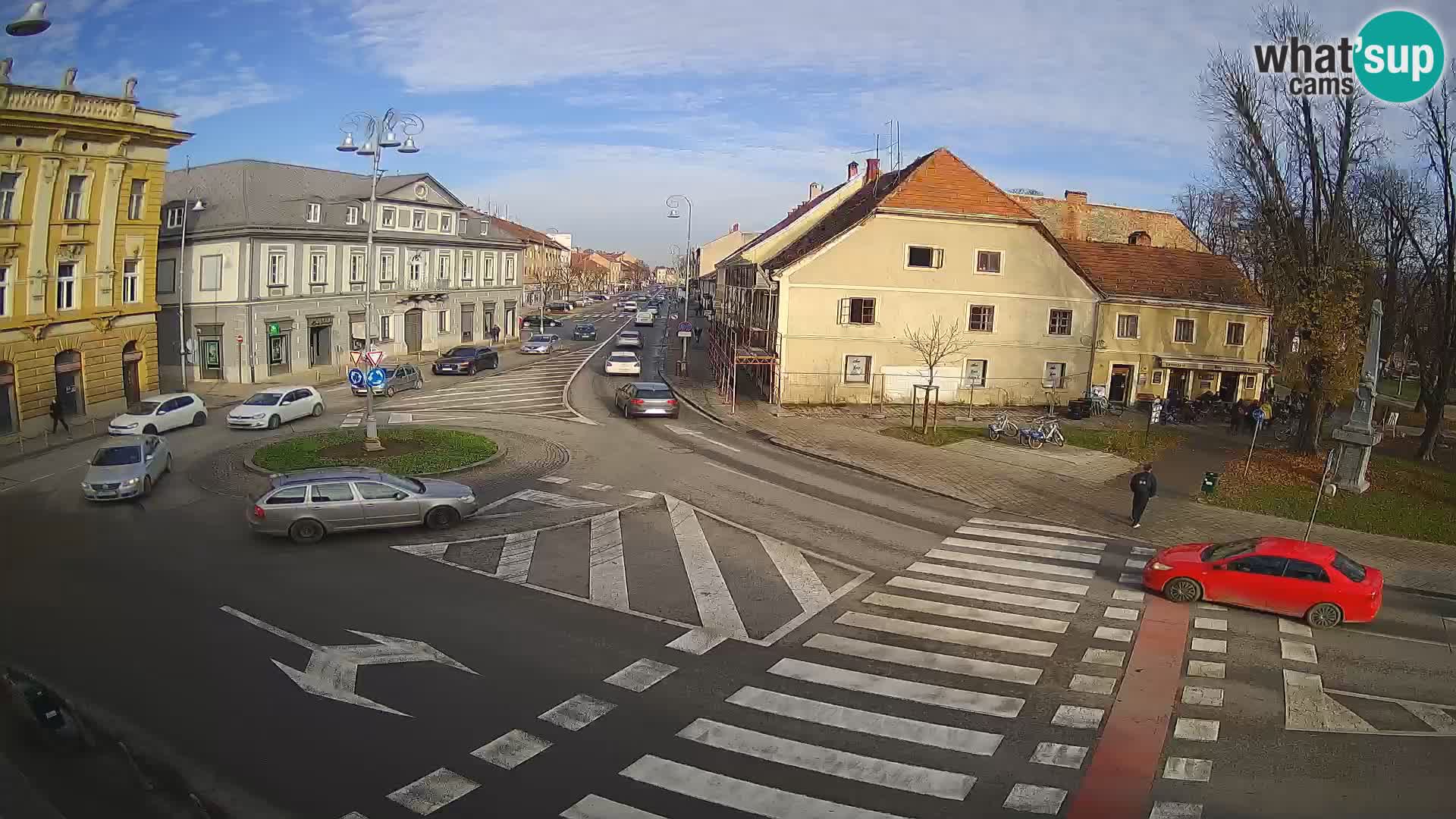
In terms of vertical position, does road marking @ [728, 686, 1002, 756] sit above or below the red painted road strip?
below

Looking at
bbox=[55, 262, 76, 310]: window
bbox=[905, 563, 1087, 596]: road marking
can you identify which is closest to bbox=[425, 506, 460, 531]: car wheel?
bbox=[905, 563, 1087, 596]: road marking

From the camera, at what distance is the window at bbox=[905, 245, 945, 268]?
3756 centimetres

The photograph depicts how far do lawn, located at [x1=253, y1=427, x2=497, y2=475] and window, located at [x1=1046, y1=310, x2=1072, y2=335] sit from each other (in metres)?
25.5

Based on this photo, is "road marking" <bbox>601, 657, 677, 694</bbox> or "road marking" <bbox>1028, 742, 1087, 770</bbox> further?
"road marking" <bbox>601, 657, 677, 694</bbox>

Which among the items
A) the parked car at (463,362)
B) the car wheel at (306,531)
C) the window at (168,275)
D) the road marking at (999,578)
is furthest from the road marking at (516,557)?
the window at (168,275)

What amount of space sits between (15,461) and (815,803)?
89.9 ft

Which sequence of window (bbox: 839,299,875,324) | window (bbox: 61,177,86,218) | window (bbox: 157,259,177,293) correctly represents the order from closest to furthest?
window (bbox: 61,177,86,218), window (bbox: 839,299,875,324), window (bbox: 157,259,177,293)

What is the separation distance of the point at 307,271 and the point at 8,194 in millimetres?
17003

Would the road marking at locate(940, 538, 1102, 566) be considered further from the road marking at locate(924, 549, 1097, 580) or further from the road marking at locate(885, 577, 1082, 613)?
the road marking at locate(885, 577, 1082, 613)

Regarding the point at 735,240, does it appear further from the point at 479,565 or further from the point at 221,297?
the point at 479,565

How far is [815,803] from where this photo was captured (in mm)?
8711

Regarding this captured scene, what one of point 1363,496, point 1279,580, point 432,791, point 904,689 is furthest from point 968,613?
point 1363,496

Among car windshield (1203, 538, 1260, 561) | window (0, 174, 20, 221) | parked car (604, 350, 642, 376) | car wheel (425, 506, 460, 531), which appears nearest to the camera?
car windshield (1203, 538, 1260, 561)

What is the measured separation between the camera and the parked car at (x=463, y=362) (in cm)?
4628
